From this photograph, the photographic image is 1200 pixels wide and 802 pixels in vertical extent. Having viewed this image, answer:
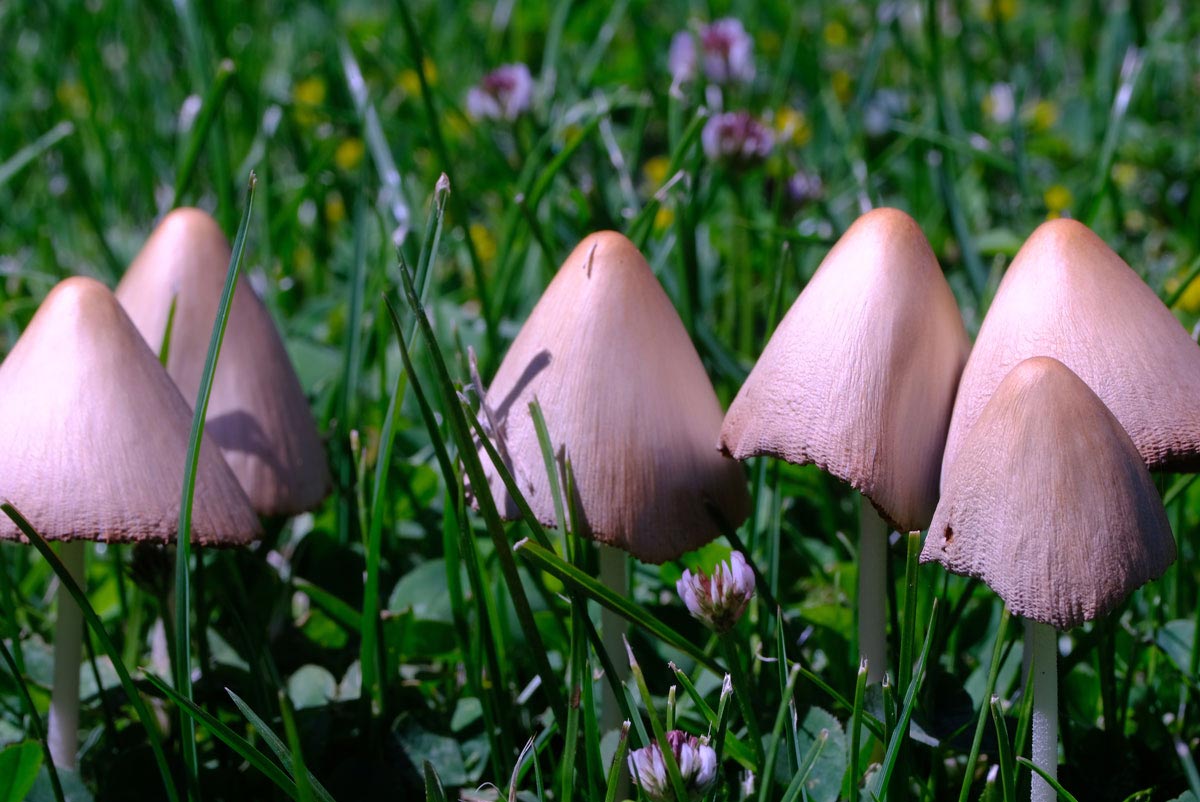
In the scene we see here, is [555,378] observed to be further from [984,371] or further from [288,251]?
[288,251]

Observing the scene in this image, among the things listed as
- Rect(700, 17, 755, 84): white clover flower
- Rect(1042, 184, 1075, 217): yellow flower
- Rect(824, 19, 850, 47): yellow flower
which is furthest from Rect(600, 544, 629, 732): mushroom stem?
Rect(824, 19, 850, 47): yellow flower

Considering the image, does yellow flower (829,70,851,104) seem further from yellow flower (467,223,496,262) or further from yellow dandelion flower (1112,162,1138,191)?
yellow flower (467,223,496,262)

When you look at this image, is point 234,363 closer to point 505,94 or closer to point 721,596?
point 721,596

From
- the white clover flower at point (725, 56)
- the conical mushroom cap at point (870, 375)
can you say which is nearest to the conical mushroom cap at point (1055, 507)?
the conical mushroom cap at point (870, 375)

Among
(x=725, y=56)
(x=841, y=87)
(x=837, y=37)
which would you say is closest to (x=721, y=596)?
(x=725, y=56)

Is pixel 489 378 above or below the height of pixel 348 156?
below
